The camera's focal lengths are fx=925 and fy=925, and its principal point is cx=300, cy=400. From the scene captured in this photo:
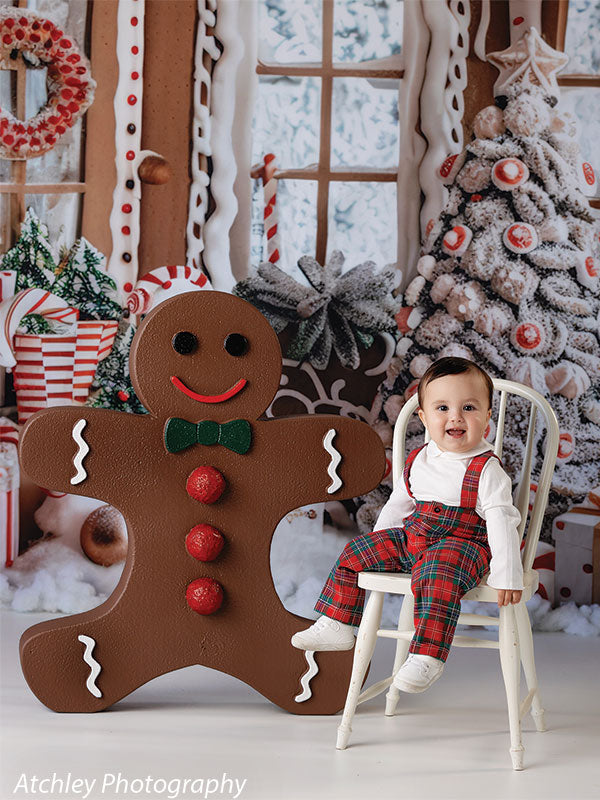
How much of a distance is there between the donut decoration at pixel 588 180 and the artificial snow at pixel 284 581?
1334mm

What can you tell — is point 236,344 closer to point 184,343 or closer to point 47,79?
point 184,343

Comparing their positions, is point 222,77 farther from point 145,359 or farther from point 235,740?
point 235,740

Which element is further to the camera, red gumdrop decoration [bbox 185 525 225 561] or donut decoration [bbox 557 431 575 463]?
donut decoration [bbox 557 431 575 463]

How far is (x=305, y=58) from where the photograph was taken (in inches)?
122

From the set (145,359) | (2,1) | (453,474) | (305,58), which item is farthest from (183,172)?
(453,474)

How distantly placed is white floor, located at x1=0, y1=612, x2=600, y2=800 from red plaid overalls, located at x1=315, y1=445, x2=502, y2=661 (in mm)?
249

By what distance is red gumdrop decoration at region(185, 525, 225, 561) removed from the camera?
2.05 m

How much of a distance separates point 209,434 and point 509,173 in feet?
4.87

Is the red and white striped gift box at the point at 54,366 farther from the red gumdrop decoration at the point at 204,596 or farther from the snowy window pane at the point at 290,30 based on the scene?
the red gumdrop decoration at the point at 204,596

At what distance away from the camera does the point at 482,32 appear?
3.07 metres

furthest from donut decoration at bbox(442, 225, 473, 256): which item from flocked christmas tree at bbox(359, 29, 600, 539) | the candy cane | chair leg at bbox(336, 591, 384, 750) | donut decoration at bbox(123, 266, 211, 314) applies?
chair leg at bbox(336, 591, 384, 750)

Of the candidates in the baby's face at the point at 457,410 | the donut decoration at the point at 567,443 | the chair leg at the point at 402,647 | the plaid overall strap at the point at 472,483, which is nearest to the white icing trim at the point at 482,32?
the donut decoration at the point at 567,443

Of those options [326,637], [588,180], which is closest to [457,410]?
[326,637]

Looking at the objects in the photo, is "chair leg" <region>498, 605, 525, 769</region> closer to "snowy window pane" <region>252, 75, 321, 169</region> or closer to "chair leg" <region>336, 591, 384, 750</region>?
"chair leg" <region>336, 591, 384, 750</region>
